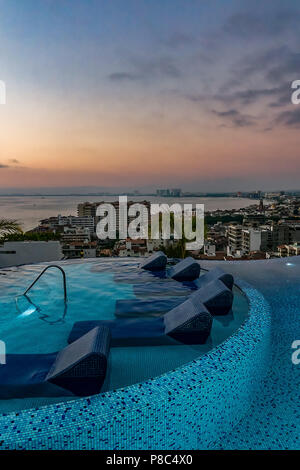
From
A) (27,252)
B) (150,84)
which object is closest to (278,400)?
(27,252)

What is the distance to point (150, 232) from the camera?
11461mm

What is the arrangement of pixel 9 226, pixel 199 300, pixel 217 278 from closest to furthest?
pixel 199 300 → pixel 217 278 → pixel 9 226

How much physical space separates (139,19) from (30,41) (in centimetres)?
324

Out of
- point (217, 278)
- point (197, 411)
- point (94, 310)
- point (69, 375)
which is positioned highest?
point (217, 278)

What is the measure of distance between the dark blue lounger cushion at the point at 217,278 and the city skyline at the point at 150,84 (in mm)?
7785

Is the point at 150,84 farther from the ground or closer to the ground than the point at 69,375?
farther from the ground

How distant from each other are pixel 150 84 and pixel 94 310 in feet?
32.6

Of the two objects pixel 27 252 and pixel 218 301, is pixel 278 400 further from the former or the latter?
pixel 27 252

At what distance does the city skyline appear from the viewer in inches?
350

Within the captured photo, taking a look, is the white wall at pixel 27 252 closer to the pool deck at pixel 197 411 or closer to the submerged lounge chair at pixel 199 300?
the submerged lounge chair at pixel 199 300

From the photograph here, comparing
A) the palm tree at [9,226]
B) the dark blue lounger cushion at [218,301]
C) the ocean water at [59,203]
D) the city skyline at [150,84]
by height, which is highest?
the city skyline at [150,84]

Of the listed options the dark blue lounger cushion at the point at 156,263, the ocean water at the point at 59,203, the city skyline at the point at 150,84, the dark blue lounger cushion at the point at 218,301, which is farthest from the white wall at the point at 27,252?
the ocean water at the point at 59,203

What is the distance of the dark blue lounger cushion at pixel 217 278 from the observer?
15.2 ft

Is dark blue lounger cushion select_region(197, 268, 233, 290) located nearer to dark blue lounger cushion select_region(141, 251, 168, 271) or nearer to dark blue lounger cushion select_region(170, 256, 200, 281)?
dark blue lounger cushion select_region(170, 256, 200, 281)
